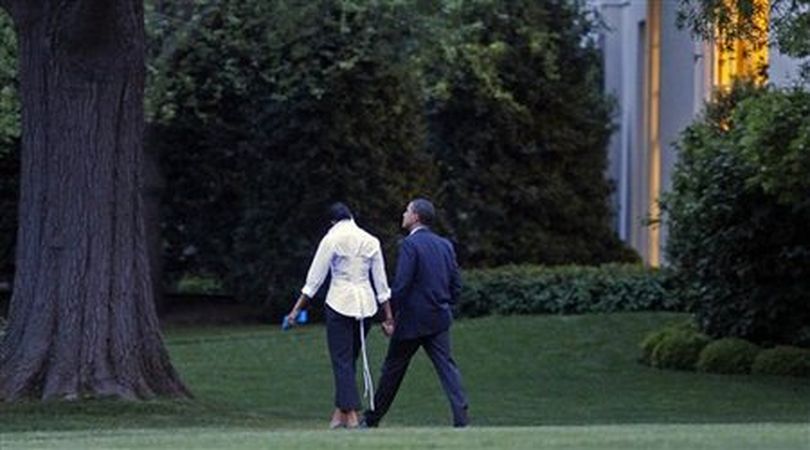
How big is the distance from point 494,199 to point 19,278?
1703 centimetres

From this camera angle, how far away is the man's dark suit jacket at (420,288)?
17172 millimetres

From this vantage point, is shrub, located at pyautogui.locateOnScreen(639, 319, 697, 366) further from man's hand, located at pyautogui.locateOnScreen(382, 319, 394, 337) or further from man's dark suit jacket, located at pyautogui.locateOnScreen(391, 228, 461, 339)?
man's dark suit jacket, located at pyautogui.locateOnScreen(391, 228, 461, 339)

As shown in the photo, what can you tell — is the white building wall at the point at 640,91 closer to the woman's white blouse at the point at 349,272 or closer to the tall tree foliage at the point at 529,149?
the tall tree foliage at the point at 529,149

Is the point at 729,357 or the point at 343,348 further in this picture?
the point at 729,357

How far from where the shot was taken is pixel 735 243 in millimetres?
23906

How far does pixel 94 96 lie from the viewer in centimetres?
1847

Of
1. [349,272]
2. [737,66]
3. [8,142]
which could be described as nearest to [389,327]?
[349,272]

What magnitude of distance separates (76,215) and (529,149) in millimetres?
17249

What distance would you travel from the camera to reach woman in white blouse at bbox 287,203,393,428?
57.3ft

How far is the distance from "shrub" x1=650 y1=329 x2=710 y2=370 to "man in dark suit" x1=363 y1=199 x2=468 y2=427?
752 centimetres

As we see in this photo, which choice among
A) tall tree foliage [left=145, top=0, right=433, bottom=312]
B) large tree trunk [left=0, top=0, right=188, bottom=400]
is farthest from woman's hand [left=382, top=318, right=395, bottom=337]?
tall tree foliage [left=145, top=0, right=433, bottom=312]

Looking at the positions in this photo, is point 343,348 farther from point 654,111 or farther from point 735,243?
point 654,111

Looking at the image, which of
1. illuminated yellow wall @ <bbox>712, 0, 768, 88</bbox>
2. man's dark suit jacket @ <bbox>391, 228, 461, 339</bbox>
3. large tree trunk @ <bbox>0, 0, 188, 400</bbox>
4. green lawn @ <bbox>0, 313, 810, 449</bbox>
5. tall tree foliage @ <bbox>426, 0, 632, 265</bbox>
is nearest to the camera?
green lawn @ <bbox>0, 313, 810, 449</bbox>

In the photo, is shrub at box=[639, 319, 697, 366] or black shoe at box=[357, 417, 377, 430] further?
shrub at box=[639, 319, 697, 366]
